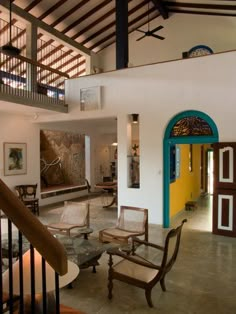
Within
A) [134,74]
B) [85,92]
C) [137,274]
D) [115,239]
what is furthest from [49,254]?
[85,92]

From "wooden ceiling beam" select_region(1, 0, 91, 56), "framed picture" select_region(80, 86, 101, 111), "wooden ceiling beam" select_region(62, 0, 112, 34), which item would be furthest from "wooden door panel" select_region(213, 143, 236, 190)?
"wooden ceiling beam" select_region(1, 0, 91, 56)

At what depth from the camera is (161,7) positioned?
8.87 meters

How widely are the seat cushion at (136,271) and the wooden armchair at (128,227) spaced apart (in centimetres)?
107

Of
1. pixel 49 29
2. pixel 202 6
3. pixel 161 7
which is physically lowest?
pixel 49 29

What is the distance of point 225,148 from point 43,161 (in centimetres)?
841

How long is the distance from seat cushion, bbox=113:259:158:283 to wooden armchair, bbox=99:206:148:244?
3.51 ft

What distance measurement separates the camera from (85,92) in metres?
7.20

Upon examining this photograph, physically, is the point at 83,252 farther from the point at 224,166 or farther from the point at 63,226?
the point at 224,166

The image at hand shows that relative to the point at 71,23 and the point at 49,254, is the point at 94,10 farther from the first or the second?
the point at 49,254

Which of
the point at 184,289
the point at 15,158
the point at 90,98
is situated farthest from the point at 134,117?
the point at 184,289

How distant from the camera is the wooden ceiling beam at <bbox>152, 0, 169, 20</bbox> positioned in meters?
8.59

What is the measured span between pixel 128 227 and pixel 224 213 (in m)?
2.11

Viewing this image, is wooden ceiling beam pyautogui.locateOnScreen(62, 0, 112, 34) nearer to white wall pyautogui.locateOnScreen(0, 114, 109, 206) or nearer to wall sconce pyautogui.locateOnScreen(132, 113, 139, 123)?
white wall pyautogui.locateOnScreen(0, 114, 109, 206)

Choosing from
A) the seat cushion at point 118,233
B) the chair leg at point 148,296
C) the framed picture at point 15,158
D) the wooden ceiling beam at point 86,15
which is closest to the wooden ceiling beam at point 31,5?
the wooden ceiling beam at point 86,15
